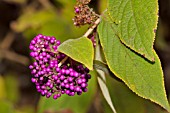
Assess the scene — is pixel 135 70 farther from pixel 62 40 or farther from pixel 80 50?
pixel 62 40

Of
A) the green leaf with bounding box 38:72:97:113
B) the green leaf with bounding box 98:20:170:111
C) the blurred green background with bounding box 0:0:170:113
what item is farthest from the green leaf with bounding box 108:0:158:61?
the green leaf with bounding box 38:72:97:113

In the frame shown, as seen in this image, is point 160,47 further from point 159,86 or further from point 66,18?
point 159,86

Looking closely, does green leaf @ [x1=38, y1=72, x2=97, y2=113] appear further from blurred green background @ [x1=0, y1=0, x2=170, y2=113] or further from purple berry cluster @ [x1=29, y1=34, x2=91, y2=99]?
purple berry cluster @ [x1=29, y1=34, x2=91, y2=99]

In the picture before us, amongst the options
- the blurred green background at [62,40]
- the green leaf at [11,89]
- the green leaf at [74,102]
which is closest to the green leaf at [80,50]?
the blurred green background at [62,40]

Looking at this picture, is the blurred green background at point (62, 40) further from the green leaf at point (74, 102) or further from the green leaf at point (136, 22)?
the green leaf at point (136, 22)

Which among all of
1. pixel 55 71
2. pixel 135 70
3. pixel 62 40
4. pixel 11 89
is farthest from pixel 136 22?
pixel 11 89

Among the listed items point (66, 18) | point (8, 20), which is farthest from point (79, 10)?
point (8, 20)
